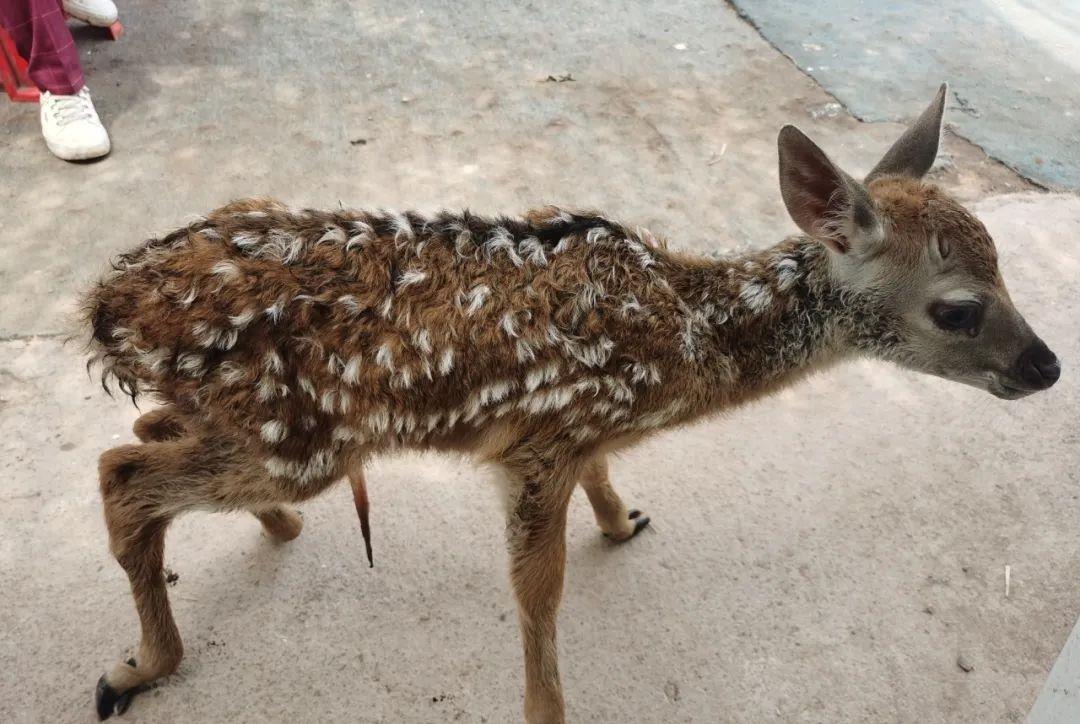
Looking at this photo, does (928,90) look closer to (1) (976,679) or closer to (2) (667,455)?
(2) (667,455)

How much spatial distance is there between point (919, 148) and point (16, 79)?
4.90 meters

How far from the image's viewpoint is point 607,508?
3.05 metres

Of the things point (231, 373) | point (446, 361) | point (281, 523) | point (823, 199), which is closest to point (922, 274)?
point (823, 199)

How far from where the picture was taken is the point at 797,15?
21.6 feet

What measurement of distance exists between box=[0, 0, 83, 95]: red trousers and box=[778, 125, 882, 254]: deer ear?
13.3 feet

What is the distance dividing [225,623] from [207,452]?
0.79 metres

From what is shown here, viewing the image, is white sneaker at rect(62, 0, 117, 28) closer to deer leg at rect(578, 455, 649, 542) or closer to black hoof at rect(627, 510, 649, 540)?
deer leg at rect(578, 455, 649, 542)

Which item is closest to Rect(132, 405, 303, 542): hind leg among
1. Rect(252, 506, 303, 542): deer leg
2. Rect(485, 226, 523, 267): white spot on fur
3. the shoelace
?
Rect(252, 506, 303, 542): deer leg

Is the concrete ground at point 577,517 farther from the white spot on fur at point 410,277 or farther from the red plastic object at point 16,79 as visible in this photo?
the white spot on fur at point 410,277

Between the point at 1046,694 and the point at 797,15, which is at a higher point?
the point at 1046,694

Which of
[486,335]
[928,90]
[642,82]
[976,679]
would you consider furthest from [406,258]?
[928,90]

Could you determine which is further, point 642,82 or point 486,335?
point 642,82

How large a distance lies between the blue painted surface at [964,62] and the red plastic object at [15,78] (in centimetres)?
481

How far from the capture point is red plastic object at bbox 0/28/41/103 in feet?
16.2
